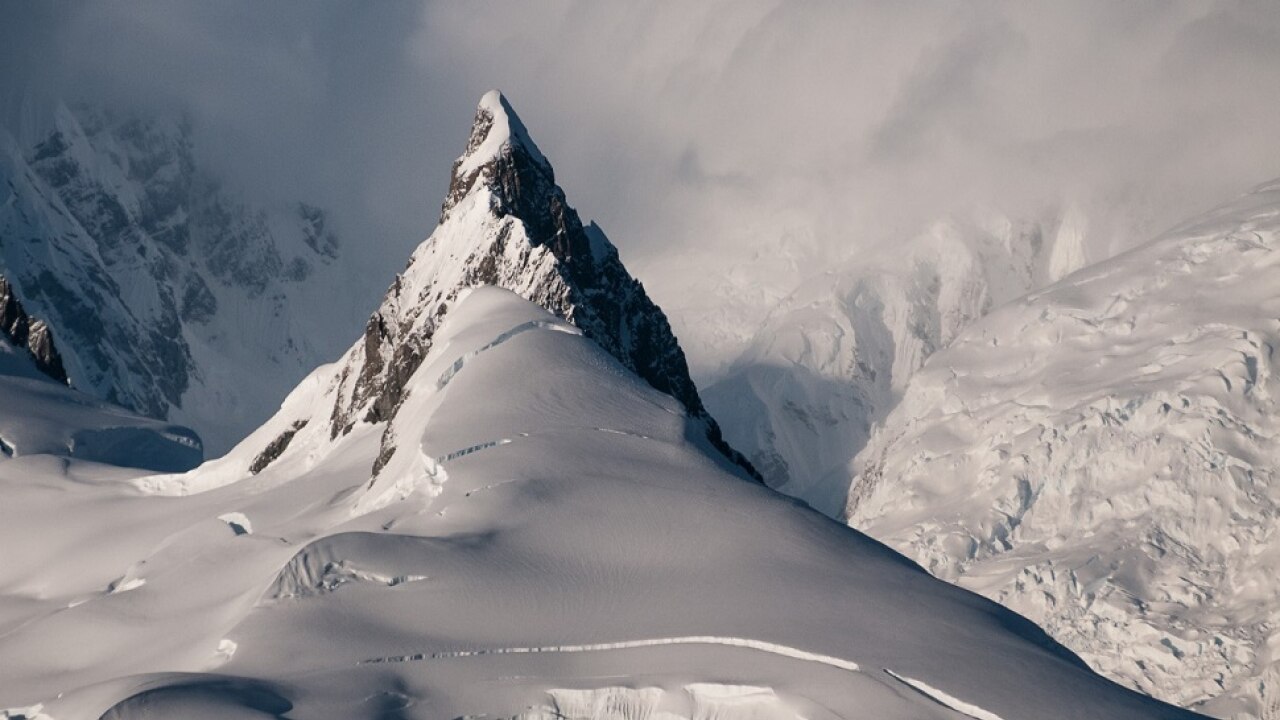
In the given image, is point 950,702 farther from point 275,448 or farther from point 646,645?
point 275,448

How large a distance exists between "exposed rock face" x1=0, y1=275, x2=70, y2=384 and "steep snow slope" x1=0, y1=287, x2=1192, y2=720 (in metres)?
78.6

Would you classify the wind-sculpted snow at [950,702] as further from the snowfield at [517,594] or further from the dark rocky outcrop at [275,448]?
the dark rocky outcrop at [275,448]

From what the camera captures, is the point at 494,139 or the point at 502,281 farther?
the point at 494,139

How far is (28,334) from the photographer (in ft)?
522

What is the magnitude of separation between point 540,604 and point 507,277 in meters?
55.0

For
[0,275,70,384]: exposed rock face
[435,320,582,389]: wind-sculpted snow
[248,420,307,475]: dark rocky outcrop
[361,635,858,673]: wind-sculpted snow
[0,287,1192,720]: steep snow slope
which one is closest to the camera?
[0,287,1192,720]: steep snow slope

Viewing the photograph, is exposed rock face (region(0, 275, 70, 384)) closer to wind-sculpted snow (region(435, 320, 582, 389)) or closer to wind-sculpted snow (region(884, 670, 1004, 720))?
wind-sculpted snow (region(435, 320, 582, 389))

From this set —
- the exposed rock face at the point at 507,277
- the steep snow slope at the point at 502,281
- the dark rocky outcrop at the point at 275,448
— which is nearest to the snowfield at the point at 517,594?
the steep snow slope at the point at 502,281

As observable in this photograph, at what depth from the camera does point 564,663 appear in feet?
160

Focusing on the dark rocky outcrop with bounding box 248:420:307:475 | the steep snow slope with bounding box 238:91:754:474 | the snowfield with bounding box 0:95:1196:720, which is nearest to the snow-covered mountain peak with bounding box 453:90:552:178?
the steep snow slope with bounding box 238:91:754:474

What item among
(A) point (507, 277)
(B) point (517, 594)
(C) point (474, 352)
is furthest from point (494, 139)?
(B) point (517, 594)

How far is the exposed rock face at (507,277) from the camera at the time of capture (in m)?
104

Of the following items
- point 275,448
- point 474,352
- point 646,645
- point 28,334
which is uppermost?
point 28,334

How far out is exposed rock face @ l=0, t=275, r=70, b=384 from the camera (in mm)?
155625
